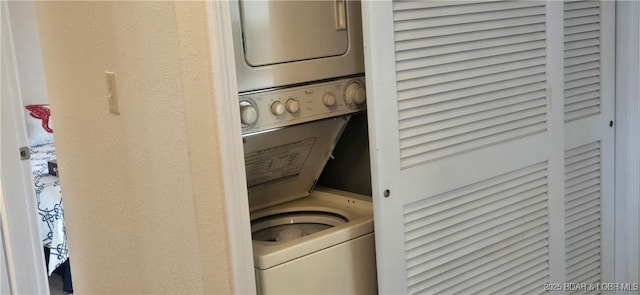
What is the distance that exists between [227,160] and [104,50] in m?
0.58

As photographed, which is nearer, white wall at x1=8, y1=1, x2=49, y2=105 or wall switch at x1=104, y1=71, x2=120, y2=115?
wall switch at x1=104, y1=71, x2=120, y2=115

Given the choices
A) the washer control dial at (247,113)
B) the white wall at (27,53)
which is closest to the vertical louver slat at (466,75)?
the washer control dial at (247,113)

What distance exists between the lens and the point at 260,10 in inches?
59.3

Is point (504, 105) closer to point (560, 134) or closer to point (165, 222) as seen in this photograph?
point (560, 134)

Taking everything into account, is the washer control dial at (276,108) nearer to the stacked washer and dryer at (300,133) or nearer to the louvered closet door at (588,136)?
the stacked washer and dryer at (300,133)

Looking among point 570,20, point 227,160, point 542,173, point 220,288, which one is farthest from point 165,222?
point 570,20

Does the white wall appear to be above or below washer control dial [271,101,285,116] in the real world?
above

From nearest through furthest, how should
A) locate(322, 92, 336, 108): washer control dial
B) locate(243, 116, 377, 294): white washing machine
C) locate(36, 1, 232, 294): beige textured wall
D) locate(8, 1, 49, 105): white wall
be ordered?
1. locate(36, 1, 232, 294): beige textured wall
2. locate(243, 116, 377, 294): white washing machine
3. locate(322, 92, 336, 108): washer control dial
4. locate(8, 1, 49, 105): white wall


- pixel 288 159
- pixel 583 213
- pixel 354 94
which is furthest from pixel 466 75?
pixel 583 213

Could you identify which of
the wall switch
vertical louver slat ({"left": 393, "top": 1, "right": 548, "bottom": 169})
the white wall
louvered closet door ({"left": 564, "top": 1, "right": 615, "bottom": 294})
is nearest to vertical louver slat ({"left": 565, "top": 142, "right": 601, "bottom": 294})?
louvered closet door ({"left": 564, "top": 1, "right": 615, "bottom": 294})

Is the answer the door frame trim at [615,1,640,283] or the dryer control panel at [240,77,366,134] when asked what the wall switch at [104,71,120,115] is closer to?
the dryer control panel at [240,77,366,134]

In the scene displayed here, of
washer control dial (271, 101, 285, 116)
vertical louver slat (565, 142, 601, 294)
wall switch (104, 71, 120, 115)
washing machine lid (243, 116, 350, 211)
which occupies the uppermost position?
wall switch (104, 71, 120, 115)

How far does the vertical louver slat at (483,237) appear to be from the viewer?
1583 mm

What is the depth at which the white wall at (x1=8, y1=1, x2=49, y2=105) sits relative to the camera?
433 cm
